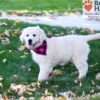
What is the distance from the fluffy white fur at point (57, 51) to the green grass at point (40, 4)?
1043 cm

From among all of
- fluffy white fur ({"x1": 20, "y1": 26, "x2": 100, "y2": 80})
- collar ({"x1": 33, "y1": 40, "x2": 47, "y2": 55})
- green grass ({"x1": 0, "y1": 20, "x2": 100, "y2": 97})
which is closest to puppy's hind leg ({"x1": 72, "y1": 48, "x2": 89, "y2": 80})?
fluffy white fur ({"x1": 20, "y1": 26, "x2": 100, "y2": 80})

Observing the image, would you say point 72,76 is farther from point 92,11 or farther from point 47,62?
point 92,11

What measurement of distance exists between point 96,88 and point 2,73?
1.69 m

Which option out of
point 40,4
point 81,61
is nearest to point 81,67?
point 81,61

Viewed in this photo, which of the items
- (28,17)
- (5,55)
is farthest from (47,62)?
(28,17)

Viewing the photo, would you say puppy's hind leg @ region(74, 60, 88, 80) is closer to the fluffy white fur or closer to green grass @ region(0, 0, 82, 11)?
the fluffy white fur

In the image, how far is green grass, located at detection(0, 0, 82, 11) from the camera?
64.7ft

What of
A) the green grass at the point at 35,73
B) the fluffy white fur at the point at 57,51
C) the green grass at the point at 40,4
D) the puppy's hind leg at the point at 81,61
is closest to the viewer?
the green grass at the point at 35,73

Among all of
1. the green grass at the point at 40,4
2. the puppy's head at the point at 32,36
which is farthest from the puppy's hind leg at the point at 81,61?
the green grass at the point at 40,4

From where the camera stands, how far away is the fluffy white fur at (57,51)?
869cm

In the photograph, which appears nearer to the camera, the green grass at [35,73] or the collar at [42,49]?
the green grass at [35,73]

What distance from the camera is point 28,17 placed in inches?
610

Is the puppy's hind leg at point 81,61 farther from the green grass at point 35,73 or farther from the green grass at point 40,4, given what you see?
the green grass at point 40,4

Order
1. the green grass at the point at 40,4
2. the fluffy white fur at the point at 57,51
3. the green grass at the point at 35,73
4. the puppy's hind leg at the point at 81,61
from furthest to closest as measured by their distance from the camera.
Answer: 1. the green grass at the point at 40,4
2. the puppy's hind leg at the point at 81,61
3. the fluffy white fur at the point at 57,51
4. the green grass at the point at 35,73
